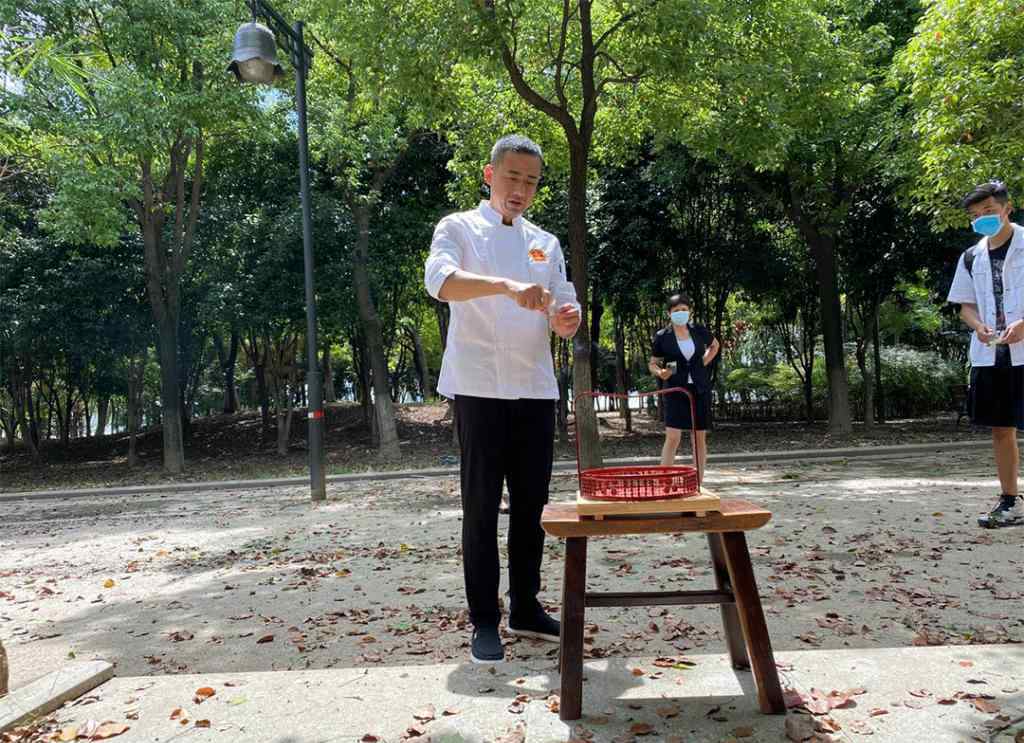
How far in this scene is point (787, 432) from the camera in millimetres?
17891

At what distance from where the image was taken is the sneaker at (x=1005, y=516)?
5391 millimetres

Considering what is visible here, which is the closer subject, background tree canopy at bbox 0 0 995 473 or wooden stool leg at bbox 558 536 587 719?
wooden stool leg at bbox 558 536 587 719

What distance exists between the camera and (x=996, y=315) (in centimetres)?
507

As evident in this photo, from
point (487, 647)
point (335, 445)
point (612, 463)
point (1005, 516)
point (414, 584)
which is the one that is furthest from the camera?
point (335, 445)

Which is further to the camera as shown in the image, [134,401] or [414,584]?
[134,401]

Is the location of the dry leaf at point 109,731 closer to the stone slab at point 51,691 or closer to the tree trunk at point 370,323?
the stone slab at point 51,691

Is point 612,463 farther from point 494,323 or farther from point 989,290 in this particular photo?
point 494,323

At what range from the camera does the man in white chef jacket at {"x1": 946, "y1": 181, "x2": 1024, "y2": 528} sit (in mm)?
4922

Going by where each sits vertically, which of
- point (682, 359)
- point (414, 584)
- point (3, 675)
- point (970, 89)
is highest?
point (970, 89)

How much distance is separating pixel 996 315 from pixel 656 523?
3.93 metres

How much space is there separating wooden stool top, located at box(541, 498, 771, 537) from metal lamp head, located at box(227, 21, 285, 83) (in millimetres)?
8301

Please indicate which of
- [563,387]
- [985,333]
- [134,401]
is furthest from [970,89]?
[134,401]

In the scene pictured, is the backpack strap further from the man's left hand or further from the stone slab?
the stone slab

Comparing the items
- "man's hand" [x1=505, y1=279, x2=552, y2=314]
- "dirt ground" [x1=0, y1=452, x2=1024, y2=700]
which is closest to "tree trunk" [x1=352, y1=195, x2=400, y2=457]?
"dirt ground" [x1=0, y1=452, x2=1024, y2=700]
